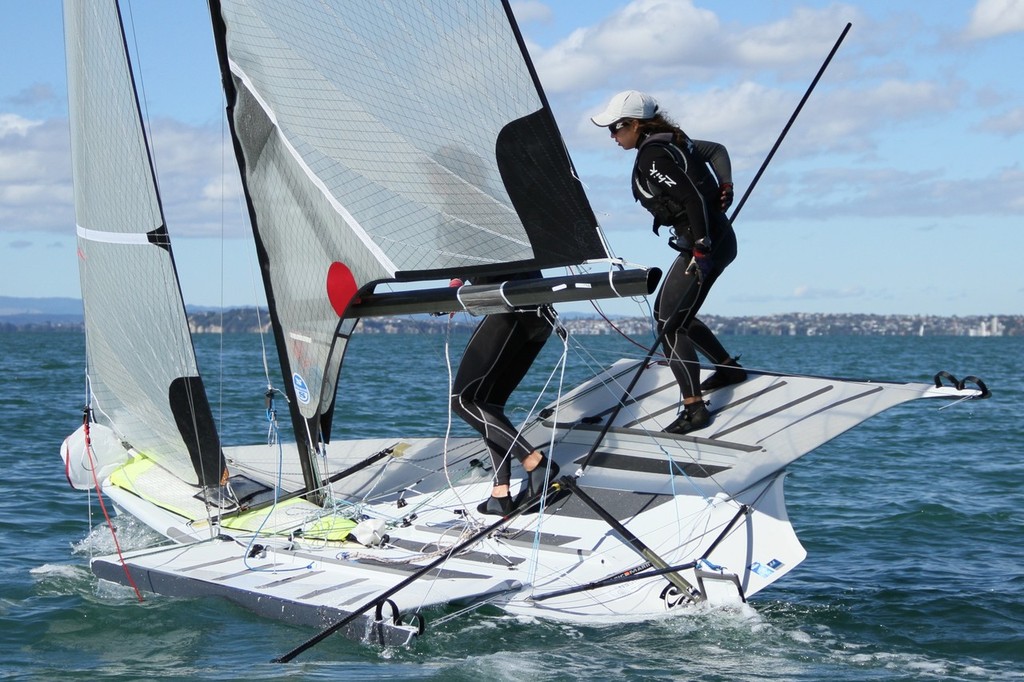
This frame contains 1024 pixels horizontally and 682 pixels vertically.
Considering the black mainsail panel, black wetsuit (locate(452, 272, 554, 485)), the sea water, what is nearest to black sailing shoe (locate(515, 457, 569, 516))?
black wetsuit (locate(452, 272, 554, 485))

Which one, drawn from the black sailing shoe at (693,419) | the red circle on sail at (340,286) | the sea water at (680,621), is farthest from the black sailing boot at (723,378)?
the red circle on sail at (340,286)

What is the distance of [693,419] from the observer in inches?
240

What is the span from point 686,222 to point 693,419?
3.49 feet

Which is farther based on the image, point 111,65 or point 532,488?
point 111,65

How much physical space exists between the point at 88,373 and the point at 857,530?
15.8 feet

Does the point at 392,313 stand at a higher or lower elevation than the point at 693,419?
higher

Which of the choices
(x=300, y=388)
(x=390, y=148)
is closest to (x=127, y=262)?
(x=300, y=388)

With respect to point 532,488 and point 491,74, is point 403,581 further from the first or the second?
point 491,74

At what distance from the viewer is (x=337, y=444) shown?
7.32 metres

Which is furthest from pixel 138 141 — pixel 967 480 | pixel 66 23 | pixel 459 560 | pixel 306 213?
pixel 967 480

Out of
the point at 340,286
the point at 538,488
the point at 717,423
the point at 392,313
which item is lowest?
the point at 538,488

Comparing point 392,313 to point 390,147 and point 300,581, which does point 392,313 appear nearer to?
point 390,147

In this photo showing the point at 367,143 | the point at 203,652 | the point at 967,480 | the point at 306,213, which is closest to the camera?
the point at 203,652

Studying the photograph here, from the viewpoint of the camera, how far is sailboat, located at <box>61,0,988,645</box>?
4.77 meters
